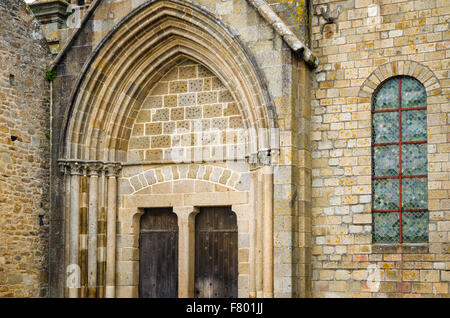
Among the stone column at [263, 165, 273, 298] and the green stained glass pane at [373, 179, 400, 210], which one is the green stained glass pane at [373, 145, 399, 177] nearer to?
the green stained glass pane at [373, 179, 400, 210]

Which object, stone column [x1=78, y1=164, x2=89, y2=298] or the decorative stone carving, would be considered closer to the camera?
the decorative stone carving

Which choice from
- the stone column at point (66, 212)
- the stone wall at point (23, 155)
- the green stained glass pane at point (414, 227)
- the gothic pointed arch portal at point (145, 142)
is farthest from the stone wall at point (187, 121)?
the green stained glass pane at point (414, 227)

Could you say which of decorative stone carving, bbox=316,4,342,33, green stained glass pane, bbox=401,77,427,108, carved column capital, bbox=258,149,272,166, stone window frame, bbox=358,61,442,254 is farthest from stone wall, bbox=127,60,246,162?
green stained glass pane, bbox=401,77,427,108

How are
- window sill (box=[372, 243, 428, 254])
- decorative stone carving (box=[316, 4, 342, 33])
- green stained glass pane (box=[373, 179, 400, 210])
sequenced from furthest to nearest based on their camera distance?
decorative stone carving (box=[316, 4, 342, 33])
green stained glass pane (box=[373, 179, 400, 210])
window sill (box=[372, 243, 428, 254])

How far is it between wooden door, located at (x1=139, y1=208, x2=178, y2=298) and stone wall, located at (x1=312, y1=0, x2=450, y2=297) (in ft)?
7.60

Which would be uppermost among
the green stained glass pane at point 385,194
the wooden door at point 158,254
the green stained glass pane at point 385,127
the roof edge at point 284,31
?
the roof edge at point 284,31

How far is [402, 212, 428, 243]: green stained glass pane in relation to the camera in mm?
10031

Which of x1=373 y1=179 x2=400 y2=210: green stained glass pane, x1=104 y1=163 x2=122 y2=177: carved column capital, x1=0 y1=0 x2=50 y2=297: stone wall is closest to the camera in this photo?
x1=373 y1=179 x2=400 y2=210: green stained glass pane

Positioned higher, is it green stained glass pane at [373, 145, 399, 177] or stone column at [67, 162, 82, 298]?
green stained glass pane at [373, 145, 399, 177]

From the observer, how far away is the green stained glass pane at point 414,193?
10078 millimetres

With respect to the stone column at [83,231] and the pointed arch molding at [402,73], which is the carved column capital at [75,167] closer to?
the stone column at [83,231]

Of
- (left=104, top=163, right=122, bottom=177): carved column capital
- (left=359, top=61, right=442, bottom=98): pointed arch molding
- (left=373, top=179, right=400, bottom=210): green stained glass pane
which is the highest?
(left=359, top=61, right=442, bottom=98): pointed arch molding

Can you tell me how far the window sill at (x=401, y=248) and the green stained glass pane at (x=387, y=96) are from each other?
6.21 feet
